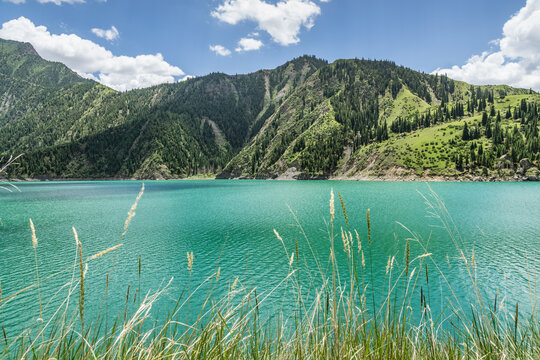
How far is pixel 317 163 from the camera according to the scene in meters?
157

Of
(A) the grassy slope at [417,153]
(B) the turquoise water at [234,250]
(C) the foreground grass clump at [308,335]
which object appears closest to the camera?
(C) the foreground grass clump at [308,335]

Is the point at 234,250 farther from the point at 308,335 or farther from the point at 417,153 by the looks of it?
the point at 417,153

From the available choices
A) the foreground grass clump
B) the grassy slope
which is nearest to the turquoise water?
the foreground grass clump

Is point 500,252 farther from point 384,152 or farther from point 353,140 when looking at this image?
point 353,140

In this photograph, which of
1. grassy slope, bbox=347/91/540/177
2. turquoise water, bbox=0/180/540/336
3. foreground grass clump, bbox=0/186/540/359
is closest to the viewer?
foreground grass clump, bbox=0/186/540/359

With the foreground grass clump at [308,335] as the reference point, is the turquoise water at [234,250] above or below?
below

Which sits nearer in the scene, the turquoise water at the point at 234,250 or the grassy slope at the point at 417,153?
the turquoise water at the point at 234,250

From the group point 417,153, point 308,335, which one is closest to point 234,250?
point 308,335

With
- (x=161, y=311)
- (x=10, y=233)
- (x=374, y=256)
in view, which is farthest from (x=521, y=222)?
(x=10, y=233)

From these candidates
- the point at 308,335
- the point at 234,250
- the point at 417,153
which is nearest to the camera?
the point at 308,335

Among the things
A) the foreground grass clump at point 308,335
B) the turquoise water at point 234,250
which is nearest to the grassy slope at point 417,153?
the turquoise water at point 234,250

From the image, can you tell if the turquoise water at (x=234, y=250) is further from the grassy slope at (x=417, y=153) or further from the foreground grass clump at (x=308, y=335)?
the grassy slope at (x=417, y=153)

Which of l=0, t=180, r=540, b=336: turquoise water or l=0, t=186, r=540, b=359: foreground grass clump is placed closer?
l=0, t=186, r=540, b=359: foreground grass clump

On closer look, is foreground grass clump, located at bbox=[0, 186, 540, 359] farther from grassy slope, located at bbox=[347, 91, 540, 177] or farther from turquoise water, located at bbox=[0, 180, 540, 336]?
grassy slope, located at bbox=[347, 91, 540, 177]
